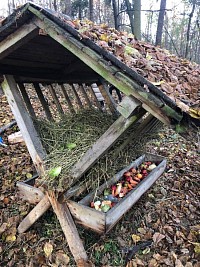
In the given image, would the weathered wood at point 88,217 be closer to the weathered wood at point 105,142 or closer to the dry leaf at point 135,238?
the weathered wood at point 105,142

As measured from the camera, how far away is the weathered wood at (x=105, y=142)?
2039 millimetres

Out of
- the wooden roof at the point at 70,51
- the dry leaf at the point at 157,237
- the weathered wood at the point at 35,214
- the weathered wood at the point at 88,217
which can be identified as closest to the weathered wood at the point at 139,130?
the weathered wood at the point at 88,217

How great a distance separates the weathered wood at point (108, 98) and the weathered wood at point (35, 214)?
166cm

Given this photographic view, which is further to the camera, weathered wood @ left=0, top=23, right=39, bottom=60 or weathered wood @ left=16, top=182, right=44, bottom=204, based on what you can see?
weathered wood @ left=16, top=182, right=44, bottom=204

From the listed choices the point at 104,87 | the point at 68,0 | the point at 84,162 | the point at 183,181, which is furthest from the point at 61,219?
the point at 68,0

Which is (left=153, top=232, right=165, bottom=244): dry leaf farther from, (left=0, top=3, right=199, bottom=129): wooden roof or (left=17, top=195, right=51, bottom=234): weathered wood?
(left=0, top=3, right=199, bottom=129): wooden roof

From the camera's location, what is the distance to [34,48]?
107 inches

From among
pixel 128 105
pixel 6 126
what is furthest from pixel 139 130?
pixel 6 126

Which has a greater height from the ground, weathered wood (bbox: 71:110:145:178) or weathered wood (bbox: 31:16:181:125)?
weathered wood (bbox: 31:16:181:125)

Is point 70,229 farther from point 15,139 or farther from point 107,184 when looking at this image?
point 15,139

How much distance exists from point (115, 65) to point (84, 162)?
103cm

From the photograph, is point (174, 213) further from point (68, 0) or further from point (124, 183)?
point (68, 0)

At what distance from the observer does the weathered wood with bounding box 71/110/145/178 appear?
2039 mm

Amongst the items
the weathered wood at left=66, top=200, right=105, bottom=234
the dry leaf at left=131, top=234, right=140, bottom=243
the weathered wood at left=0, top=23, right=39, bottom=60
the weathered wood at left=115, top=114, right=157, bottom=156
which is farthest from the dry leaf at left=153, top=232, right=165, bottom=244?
the weathered wood at left=0, top=23, right=39, bottom=60
